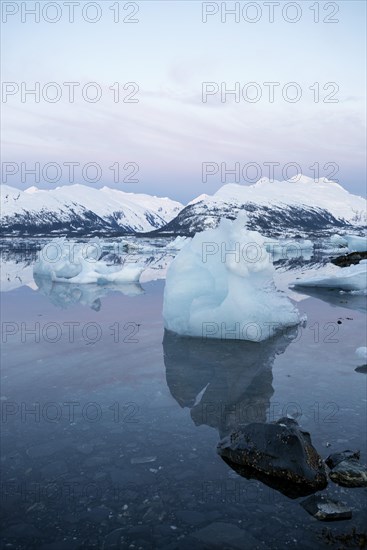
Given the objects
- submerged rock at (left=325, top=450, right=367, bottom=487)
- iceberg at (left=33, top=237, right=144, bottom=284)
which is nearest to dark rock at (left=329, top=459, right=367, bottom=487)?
submerged rock at (left=325, top=450, right=367, bottom=487)

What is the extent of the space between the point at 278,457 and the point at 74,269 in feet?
79.4

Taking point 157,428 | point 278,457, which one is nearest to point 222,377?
point 157,428

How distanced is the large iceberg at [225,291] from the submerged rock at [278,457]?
6.10 meters

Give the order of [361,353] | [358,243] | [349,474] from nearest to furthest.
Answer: [349,474] → [361,353] → [358,243]

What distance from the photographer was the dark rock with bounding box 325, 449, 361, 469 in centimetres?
552

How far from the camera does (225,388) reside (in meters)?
8.43

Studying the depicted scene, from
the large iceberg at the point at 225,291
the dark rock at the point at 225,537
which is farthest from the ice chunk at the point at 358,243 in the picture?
the dark rock at the point at 225,537

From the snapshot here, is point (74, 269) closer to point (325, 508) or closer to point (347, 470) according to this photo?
point (347, 470)

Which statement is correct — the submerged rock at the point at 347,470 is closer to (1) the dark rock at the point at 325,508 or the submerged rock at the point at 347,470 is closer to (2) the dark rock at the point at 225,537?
(1) the dark rock at the point at 325,508

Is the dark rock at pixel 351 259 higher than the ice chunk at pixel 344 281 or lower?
higher

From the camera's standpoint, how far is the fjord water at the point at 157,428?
4.52 m

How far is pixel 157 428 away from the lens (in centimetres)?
672

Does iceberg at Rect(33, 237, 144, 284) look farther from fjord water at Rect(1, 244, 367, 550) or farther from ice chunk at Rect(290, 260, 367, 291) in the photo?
fjord water at Rect(1, 244, 367, 550)

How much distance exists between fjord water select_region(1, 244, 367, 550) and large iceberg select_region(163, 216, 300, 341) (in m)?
0.49
